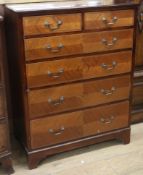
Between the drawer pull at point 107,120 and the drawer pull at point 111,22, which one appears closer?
the drawer pull at point 111,22

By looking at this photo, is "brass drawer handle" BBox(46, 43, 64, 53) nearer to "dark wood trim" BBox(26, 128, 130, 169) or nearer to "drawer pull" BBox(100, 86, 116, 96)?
"drawer pull" BBox(100, 86, 116, 96)

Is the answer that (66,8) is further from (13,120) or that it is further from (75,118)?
(13,120)

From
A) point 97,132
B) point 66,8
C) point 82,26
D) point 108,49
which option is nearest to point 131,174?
point 97,132

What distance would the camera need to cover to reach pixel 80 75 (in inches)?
77.9

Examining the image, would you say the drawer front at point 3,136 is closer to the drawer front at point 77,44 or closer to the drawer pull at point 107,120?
the drawer front at point 77,44

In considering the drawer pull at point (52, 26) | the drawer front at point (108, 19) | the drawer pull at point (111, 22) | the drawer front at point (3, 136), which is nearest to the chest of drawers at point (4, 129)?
the drawer front at point (3, 136)

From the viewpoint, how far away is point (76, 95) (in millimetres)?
2012

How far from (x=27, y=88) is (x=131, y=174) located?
854 mm

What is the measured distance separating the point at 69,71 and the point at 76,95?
17 centimetres

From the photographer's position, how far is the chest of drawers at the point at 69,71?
1808 mm

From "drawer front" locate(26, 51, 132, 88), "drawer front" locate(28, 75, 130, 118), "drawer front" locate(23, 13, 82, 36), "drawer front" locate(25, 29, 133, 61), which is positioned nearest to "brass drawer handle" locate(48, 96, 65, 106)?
"drawer front" locate(28, 75, 130, 118)

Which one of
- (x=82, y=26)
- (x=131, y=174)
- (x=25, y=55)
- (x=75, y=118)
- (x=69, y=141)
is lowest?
(x=131, y=174)

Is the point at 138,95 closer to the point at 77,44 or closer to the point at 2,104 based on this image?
the point at 77,44

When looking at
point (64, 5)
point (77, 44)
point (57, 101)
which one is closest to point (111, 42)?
point (77, 44)
